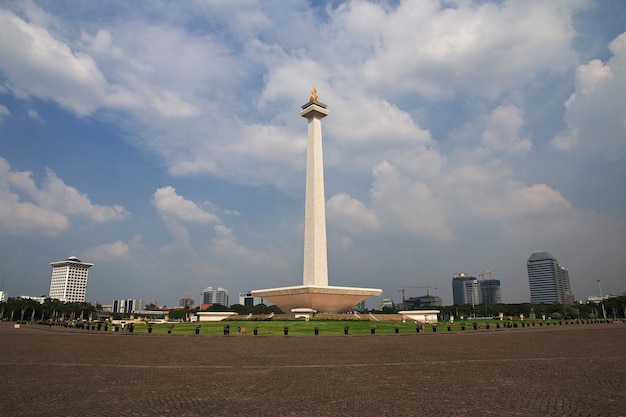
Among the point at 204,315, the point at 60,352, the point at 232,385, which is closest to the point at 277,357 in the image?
the point at 232,385

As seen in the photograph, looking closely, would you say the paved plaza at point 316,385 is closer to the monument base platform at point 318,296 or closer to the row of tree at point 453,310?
the monument base platform at point 318,296

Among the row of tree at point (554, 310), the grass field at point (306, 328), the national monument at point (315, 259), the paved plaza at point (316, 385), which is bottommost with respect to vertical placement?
the paved plaza at point (316, 385)

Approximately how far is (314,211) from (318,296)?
1004cm

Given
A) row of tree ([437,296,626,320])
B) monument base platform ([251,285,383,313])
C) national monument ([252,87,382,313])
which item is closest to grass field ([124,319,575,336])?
monument base platform ([251,285,383,313])

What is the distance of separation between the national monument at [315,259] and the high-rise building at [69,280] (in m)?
147

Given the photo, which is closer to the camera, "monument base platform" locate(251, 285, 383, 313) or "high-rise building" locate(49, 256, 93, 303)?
"monument base platform" locate(251, 285, 383, 313)

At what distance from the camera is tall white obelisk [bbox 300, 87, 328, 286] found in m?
52.1

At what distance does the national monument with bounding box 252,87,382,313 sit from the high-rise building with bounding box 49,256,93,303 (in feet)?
483

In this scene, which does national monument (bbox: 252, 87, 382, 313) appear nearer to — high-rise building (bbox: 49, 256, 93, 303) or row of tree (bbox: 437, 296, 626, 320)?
row of tree (bbox: 437, 296, 626, 320)

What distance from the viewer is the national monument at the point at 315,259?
50.5 m

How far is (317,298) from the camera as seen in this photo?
49.7m

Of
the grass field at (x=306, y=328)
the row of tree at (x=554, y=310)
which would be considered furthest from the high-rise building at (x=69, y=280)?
the grass field at (x=306, y=328)

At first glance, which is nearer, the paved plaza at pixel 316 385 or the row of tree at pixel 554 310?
the paved plaza at pixel 316 385

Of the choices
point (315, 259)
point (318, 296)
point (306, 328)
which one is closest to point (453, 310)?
point (315, 259)
